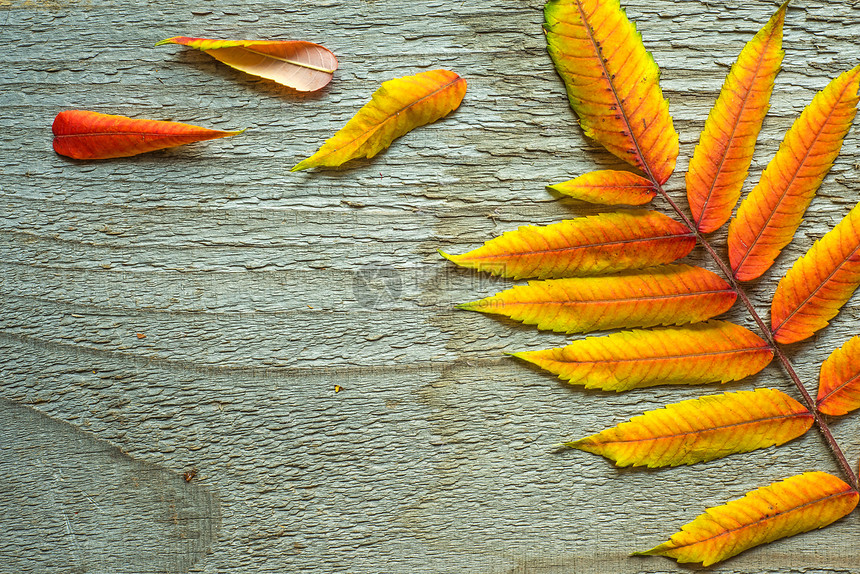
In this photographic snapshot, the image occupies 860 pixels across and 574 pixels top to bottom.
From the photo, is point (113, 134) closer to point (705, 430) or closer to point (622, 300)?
point (622, 300)

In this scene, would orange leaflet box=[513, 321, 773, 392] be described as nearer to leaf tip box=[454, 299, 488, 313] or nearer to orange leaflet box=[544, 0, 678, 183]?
leaf tip box=[454, 299, 488, 313]

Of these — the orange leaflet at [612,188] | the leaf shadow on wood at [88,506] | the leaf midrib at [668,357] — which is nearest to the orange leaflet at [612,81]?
the orange leaflet at [612,188]

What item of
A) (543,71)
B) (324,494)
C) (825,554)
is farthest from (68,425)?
(825,554)

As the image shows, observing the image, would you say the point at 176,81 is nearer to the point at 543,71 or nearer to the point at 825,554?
the point at 543,71

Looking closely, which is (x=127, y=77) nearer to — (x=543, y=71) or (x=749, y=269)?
(x=543, y=71)

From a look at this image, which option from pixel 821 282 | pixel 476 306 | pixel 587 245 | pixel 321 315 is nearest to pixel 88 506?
pixel 321 315

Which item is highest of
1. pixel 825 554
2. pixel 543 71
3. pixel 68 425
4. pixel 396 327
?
pixel 543 71

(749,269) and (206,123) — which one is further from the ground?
(206,123)
